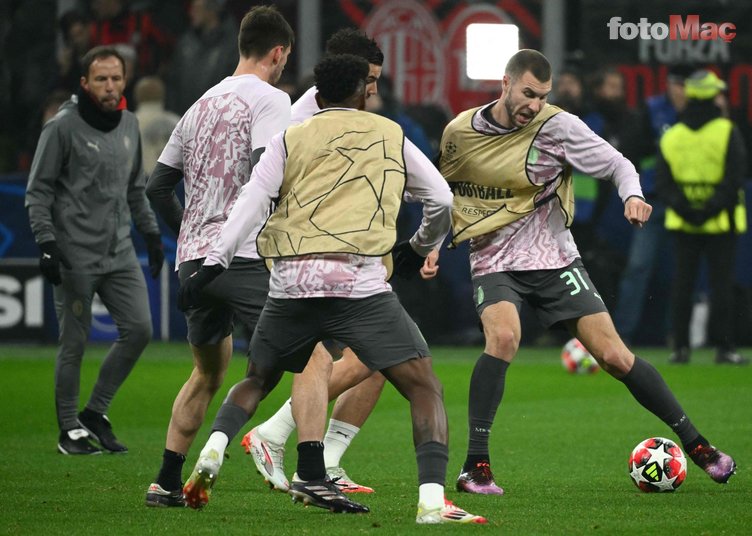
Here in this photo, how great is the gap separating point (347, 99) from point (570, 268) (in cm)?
202

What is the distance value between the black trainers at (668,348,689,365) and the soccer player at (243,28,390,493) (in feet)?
25.2

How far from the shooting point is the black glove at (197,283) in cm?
646

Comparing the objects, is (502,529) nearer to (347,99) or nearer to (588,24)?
(347,99)

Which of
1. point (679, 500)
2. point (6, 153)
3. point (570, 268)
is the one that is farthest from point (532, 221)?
point (6, 153)

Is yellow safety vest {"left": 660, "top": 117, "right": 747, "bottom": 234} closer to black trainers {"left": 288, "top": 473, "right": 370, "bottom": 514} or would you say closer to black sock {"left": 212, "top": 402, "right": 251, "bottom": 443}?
black trainers {"left": 288, "top": 473, "right": 370, "bottom": 514}

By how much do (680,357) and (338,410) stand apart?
25.7 feet

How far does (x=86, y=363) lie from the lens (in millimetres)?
15039

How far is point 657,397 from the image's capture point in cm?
801

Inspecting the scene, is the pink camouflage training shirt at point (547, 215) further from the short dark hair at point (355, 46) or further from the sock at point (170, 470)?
the sock at point (170, 470)

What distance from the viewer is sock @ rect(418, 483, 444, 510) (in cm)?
645

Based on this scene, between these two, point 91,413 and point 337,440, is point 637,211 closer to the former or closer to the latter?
point 337,440

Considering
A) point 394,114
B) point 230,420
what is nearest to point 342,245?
point 230,420

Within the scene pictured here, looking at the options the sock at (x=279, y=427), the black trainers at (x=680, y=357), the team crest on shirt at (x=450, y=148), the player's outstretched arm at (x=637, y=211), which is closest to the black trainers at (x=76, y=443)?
the sock at (x=279, y=427)

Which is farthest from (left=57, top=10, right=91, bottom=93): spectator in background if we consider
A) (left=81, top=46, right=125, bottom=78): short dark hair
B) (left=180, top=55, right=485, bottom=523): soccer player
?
(left=180, top=55, right=485, bottom=523): soccer player
